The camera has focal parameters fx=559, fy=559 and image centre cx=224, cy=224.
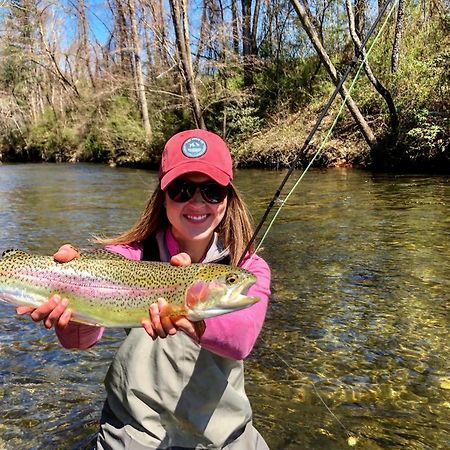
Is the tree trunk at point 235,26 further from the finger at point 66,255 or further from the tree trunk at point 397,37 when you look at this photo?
the finger at point 66,255

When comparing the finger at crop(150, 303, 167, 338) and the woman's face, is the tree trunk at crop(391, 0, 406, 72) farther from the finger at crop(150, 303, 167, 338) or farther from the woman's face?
the finger at crop(150, 303, 167, 338)

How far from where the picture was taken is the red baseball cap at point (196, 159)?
239cm

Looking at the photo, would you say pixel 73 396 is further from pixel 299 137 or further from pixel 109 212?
pixel 299 137

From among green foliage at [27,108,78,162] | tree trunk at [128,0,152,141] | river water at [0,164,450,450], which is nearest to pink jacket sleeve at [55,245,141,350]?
river water at [0,164,450,450]

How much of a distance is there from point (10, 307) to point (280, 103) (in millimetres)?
20191

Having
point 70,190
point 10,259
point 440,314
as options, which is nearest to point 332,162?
point 70,190

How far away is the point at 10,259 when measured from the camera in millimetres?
2201

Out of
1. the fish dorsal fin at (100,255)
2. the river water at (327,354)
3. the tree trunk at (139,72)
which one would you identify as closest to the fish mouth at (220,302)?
the fish dorsal fin at (100,255)

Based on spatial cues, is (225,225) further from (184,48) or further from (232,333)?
(184,48)

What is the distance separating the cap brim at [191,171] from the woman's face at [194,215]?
0.04m

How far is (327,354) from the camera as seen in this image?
14.0ft

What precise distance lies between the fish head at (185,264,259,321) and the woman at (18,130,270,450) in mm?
202

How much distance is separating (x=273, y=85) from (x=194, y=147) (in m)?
23.3

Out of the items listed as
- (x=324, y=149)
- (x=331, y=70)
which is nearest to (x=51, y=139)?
(x=324, y=149)
